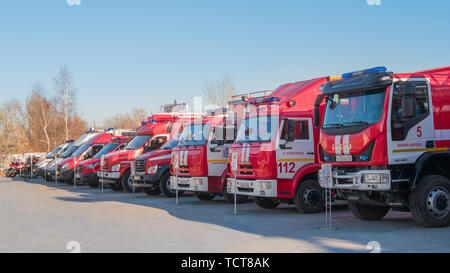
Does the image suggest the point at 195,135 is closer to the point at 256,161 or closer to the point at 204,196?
the point at 204,196

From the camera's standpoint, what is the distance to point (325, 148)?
37.4 ft

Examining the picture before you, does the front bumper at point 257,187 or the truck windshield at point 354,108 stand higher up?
the truck windshield at point 354,108

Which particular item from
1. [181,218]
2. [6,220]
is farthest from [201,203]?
[6,220]

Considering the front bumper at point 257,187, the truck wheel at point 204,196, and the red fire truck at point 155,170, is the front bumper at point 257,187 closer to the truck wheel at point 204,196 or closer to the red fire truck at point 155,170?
the truck wheel at point 204,196

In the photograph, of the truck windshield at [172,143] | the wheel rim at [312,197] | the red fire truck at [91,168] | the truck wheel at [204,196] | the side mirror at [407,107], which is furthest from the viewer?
the red fire truck at [91,168]

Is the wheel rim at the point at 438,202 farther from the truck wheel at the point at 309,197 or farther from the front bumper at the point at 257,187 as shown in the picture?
the front bumper at the point at 257,187

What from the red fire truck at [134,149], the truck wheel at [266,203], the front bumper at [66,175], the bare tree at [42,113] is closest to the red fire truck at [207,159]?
the truck wheel at [266,203]

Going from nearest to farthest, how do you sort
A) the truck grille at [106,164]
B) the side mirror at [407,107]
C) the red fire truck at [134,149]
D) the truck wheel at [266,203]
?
the side mirror at [407,107], the truck wheel at [266,203], the red fire truck at [134,149], the truck grille at [106,164]

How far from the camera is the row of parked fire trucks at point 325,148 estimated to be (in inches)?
402

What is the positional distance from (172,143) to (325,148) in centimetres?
944

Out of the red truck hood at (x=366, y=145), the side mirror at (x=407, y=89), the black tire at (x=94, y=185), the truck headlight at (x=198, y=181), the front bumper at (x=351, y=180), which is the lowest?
the black tire at (x=94, y=185)

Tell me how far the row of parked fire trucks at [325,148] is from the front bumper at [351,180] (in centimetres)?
2

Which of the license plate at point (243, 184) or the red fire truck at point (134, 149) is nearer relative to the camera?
the license plate at point (243, 184)
